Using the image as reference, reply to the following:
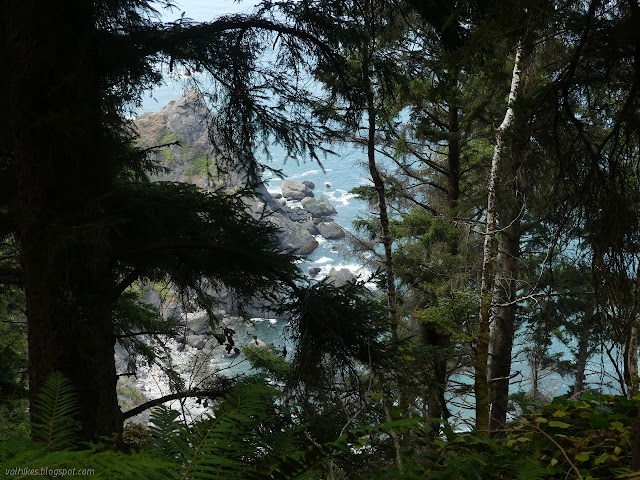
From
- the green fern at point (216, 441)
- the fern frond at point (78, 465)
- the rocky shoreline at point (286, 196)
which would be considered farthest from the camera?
the rocky shoreline at point (286, 196)

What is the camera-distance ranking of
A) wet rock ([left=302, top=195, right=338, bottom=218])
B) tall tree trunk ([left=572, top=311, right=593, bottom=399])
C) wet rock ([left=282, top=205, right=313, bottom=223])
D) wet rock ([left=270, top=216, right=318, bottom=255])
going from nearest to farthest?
1. tall tree trunk ([left=572, top=311, right=593, bottom=399])
2. wet rock ([left=270, top=216, right=318, bottom=255])
3. wet rock ([left=302, top=195, right=338, bottom=218])
4. wet rock ([left=282, top=205, right=313, bottom=223])

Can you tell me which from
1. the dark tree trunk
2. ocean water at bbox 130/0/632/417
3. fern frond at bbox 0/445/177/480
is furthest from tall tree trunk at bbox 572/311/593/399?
fern frond at bbox 0/445/177/480

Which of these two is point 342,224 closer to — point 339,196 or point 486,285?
point 339,196

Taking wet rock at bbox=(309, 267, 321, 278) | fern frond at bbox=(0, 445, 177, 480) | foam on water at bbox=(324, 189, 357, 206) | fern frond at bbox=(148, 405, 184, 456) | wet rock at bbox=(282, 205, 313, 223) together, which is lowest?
fern frond at bbox=(0, 445, 177, 480)

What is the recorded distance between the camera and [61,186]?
10.5ft

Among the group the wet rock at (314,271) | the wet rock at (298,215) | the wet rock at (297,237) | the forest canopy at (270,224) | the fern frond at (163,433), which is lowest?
the fern frond at (163,433)

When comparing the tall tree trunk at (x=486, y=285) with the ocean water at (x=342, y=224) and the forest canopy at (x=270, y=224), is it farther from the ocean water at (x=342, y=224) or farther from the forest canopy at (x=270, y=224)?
the ocean water at (x=342, y=224)

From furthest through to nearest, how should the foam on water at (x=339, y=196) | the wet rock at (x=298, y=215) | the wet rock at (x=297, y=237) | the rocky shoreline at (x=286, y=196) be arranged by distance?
the foam on water at (x=339, y=196) < the wet rock at (x=298, y=215) < the rocky shoreline at (x=286, y=196) < the wet rock at (x=297, y=237)

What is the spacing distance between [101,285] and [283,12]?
8.31 ft

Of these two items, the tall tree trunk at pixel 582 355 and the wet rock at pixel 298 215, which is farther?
the wet rock at pixel 298 215

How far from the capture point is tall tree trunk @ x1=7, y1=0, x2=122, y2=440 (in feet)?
9.65

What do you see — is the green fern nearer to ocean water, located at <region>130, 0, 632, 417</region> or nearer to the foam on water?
ocean water, located at <region>130, 0, 632, 417</region>

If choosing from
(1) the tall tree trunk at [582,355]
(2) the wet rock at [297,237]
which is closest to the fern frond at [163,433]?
(1) the tall tree trunk at [582,355]

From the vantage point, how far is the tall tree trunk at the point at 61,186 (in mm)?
2941
